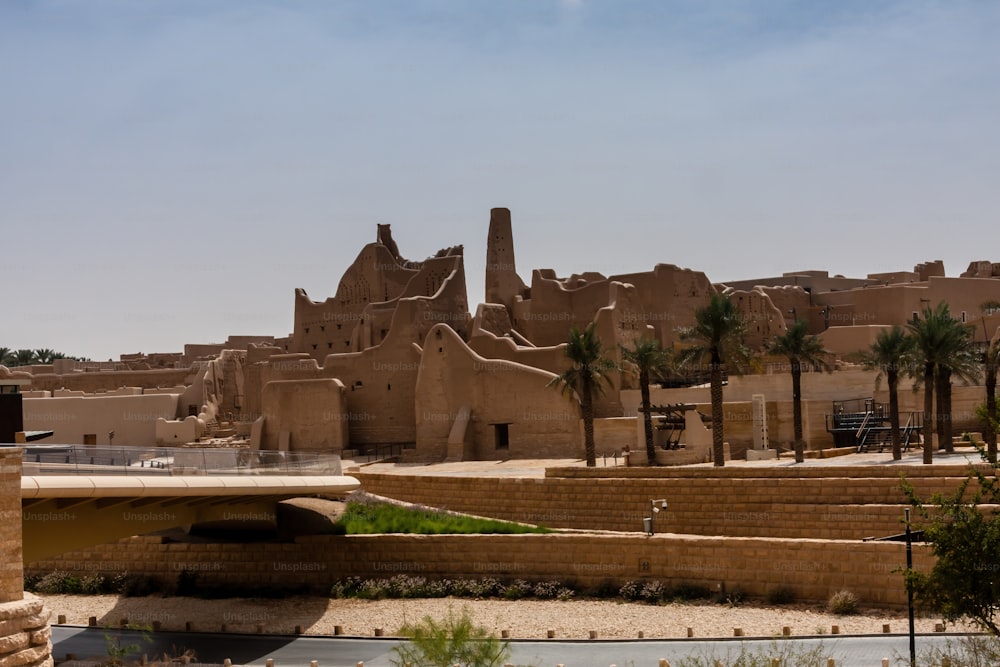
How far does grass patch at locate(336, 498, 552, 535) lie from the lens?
27609mm

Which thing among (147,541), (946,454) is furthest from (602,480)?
(147,541)

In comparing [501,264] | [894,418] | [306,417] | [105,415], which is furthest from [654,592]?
[105,415]

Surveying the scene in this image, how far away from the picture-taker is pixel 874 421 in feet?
109

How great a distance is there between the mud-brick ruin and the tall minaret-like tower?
0.07 meters

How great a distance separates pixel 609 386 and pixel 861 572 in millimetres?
17180

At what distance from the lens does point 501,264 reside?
49719 millimetres

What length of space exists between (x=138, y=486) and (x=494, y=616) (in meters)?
7.60

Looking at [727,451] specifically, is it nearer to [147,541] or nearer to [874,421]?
[874,421]

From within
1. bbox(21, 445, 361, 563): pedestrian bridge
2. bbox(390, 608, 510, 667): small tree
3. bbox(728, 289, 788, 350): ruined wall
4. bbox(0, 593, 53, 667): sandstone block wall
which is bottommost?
bbox(390, 608, 510, 667): small tree

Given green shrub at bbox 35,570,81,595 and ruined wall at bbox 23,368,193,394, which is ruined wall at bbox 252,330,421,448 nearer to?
green shrub at bbox 35,570,81,595

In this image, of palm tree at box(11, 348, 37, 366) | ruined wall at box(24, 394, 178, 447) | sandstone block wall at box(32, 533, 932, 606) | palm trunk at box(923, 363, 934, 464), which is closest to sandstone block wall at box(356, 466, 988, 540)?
palm trunk at box(923, 363, 934, 464)

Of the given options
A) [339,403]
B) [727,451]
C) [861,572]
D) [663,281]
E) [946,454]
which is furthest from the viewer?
[663,281]

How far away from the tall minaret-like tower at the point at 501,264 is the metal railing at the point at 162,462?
958 inches

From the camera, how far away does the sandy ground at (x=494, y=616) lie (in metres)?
20.8
